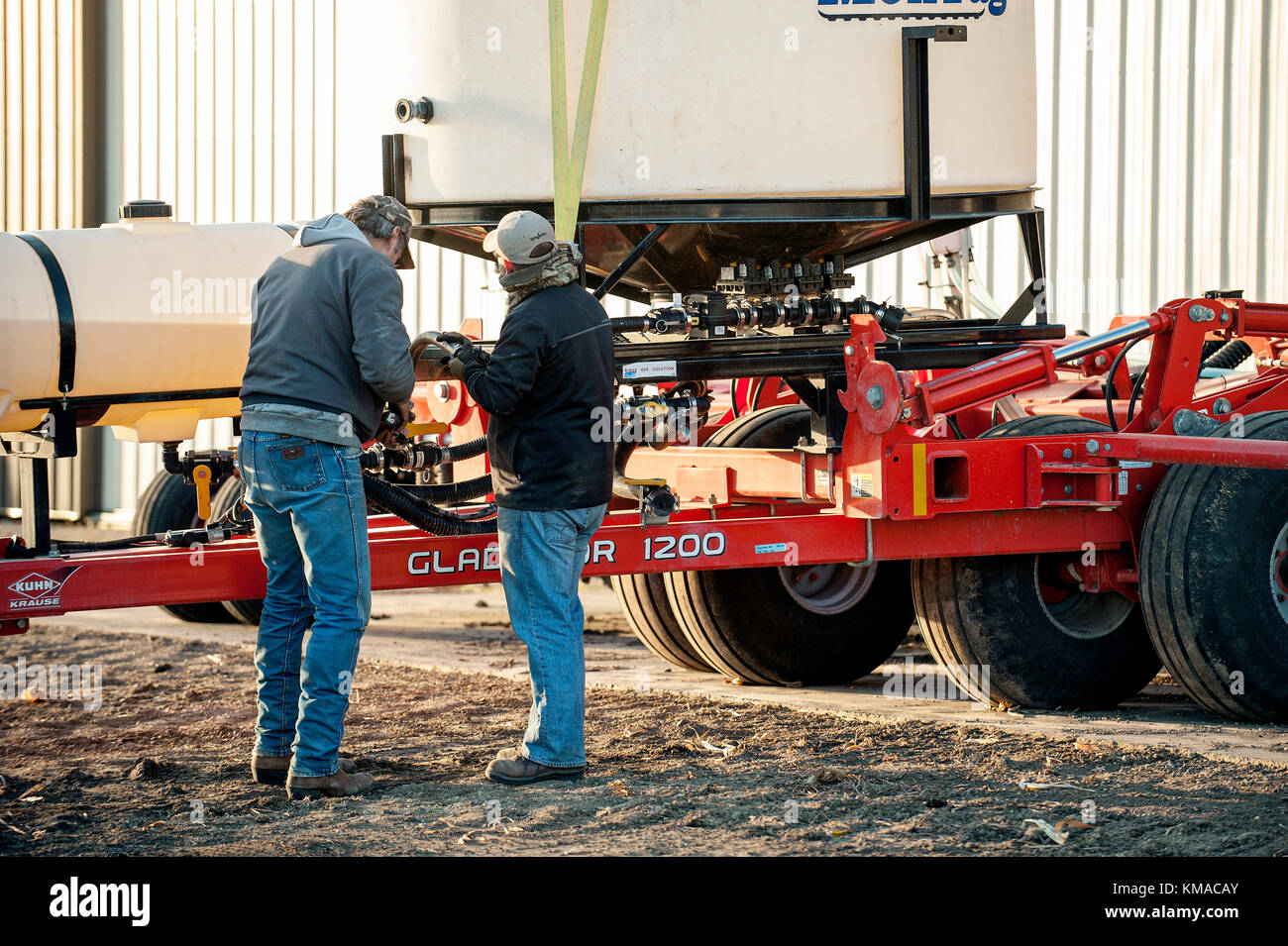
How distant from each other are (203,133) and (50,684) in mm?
8390

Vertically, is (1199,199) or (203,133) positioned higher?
(203,133)

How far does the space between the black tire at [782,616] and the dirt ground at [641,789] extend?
55cm

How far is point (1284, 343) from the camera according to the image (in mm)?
7551

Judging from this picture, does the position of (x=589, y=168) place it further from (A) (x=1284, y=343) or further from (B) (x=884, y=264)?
(B) (x=884, y=264)

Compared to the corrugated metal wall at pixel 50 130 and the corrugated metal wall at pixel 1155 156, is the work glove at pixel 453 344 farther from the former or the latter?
the corrugated metal wall at pixel 50 130

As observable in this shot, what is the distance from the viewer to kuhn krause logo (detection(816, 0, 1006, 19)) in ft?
20.5

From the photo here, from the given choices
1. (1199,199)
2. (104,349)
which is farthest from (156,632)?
(1199,199)

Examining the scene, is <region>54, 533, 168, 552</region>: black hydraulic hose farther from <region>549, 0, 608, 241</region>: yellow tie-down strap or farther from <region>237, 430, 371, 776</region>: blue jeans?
<region>549, 0, 608, 241</region>: yellow tie-down strap

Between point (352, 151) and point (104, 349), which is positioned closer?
point (104, 349)

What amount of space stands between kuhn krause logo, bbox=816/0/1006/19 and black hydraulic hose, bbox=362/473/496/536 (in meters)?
2.41

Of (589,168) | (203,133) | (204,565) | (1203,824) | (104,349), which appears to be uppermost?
(203,133)

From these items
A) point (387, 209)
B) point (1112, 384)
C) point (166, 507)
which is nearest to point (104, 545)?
point (387, 209)

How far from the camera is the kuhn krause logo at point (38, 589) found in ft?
17.1

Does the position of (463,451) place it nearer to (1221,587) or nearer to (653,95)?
(653,95)
